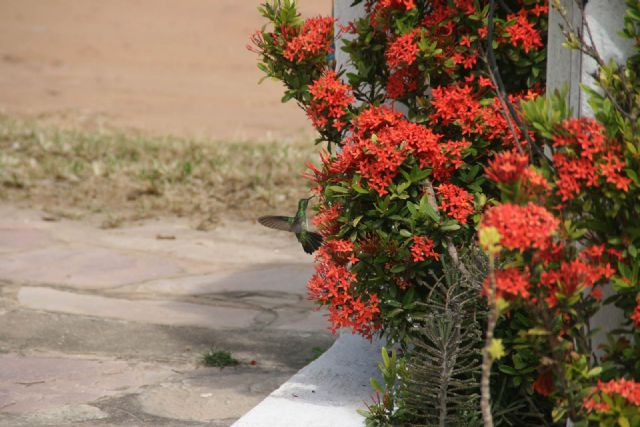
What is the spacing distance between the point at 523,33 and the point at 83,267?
3357 mm

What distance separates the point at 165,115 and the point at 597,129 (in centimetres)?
1022

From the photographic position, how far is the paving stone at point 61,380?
140 inches

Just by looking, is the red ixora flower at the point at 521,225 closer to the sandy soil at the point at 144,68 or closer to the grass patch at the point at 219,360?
the grass patch at the point at 219,360

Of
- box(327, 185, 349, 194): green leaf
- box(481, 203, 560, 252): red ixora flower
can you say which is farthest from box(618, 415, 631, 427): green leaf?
Result: box(327, 185, 349, 194): green leaf

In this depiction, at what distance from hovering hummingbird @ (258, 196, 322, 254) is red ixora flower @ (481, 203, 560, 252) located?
1.69m

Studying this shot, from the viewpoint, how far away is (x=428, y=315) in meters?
2.86

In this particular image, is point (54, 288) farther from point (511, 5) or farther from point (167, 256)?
point (511, 5)

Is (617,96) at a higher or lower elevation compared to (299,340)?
higher

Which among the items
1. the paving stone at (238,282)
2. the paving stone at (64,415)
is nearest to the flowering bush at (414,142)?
the paving stone at (64,415)

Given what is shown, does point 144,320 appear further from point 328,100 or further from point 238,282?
point 328,100

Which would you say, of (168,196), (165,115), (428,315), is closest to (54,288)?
(168,196)

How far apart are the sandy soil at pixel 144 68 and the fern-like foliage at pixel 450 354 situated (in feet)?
22.6

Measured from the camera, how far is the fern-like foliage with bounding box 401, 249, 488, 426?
282 cm

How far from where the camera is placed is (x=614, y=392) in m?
2.14
